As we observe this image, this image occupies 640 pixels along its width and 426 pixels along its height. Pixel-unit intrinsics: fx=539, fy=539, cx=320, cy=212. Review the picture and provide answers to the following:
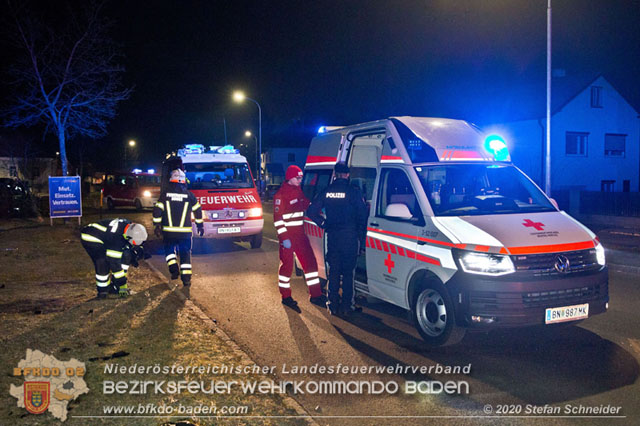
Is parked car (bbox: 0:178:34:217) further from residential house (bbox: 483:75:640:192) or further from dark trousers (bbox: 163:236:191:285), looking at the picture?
residential house (bbox: 483:75:640:192)

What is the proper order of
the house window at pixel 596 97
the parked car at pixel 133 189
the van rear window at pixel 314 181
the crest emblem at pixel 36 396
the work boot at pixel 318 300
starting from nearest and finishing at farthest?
the crest emblem at pixel 36 396, the work boot at pixel 318 300, the van rear window at pixel 314 181, the parked car at pixel 133 189, the house window at pixel 596 97

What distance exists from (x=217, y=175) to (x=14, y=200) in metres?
14.7

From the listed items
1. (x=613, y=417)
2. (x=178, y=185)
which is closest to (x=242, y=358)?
(x=613, y=417)

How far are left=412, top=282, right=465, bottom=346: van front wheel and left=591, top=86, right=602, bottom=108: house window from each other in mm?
35364

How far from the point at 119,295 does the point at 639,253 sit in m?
11.4

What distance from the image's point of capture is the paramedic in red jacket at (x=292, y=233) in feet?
25.4

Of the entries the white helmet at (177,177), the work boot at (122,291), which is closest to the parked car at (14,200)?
the white helmet at (177,177)

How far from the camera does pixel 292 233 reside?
778 centimetres

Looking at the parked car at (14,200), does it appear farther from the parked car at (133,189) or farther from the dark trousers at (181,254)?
the dark trousers at (181,254)

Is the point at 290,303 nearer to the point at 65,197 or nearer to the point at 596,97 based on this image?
the point at 65,197

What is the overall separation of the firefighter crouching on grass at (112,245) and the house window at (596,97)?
35715 millimetres

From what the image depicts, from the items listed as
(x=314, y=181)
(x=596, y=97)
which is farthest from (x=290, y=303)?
(x=596, y=97)

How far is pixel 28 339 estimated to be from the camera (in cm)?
584

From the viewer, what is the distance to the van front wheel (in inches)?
214
